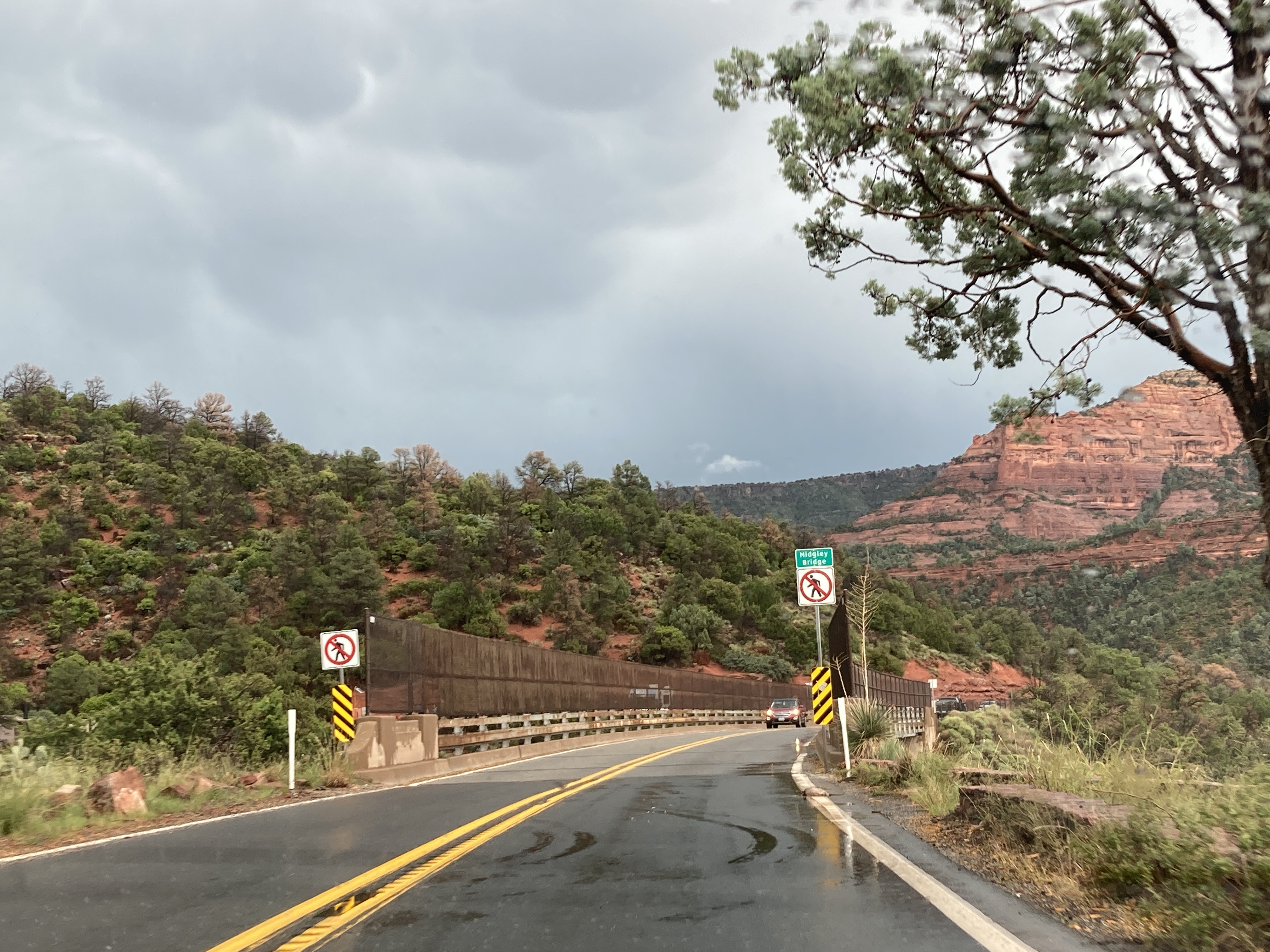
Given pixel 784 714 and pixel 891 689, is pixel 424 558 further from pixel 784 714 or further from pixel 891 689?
pixel 891 689

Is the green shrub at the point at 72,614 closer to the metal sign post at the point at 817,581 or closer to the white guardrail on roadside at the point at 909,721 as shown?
the white guardrail on roadside at the point at 909,721

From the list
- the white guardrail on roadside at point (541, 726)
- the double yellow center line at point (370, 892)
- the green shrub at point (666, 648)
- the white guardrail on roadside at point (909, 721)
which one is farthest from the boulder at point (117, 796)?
the green shrub at point (666, 648)

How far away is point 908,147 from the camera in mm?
11312

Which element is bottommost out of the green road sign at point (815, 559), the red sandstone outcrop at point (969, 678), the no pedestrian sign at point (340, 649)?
A: the red sandstone outcrop at point (969, 678)

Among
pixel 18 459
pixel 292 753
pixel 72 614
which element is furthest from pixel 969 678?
pixel 18 459

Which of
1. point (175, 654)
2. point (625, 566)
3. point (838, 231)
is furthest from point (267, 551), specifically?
point (838, 231)

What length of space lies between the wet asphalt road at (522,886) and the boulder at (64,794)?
1.88 meters

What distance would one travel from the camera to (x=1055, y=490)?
175m

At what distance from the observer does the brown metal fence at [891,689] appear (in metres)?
21.7

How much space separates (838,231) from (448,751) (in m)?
15.3

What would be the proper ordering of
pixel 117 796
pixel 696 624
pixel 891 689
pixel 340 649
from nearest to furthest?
pixel 117 796 < pixel 340 649 < pixel 891 689 < pixel 696 624

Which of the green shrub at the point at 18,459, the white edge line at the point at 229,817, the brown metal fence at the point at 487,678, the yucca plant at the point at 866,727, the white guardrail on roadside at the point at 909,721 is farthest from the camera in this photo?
the green shrub at the point at 18,459

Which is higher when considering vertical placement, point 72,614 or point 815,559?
point 72,614

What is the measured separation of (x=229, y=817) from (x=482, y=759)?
1208cm
